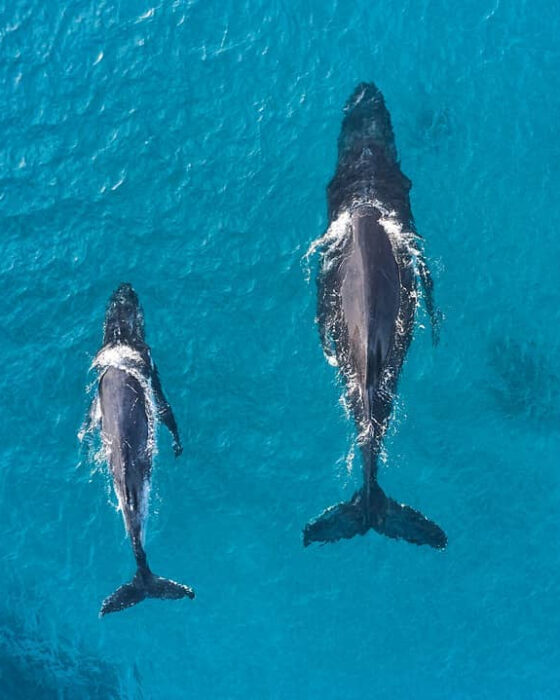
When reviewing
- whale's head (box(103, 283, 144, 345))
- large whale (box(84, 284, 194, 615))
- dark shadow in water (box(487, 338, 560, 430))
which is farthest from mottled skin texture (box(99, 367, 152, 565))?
dark shadow in water (box(487, 338, 560, 430))

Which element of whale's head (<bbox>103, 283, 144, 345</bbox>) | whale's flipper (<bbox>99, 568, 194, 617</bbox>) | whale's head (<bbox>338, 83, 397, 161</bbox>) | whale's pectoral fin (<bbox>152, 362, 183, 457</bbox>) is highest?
whale's head (<bbox>338, 83, 397, 161</bbox>)

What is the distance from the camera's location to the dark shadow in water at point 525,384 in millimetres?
27422

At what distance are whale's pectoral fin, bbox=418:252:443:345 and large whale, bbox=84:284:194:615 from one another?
26.1ft

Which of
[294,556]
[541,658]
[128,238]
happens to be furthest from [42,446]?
[541,658]

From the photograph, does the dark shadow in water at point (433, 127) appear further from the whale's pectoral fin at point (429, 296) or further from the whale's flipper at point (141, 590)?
the whale's flipper at point (141, 590)

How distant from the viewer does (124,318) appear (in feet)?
84.9

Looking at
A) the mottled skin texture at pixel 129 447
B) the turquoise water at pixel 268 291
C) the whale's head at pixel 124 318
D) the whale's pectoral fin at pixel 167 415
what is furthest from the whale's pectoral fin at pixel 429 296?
the whale's head at pixel 124 318

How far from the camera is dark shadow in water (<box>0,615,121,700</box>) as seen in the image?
29.3 meters

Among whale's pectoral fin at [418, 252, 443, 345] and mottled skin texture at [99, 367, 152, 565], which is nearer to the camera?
mottled skin texture at [99, 367, 152, 565]

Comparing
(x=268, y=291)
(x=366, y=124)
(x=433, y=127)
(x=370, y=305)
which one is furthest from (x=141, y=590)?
(x=433, y=127)

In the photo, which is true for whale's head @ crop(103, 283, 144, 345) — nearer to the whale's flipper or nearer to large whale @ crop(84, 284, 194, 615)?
large whale @ crop(84, 284, 194, 615)

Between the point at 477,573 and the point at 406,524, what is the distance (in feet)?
23.4

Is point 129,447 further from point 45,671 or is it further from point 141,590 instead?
point 45,671

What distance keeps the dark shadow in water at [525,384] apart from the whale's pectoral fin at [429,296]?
238 cm
